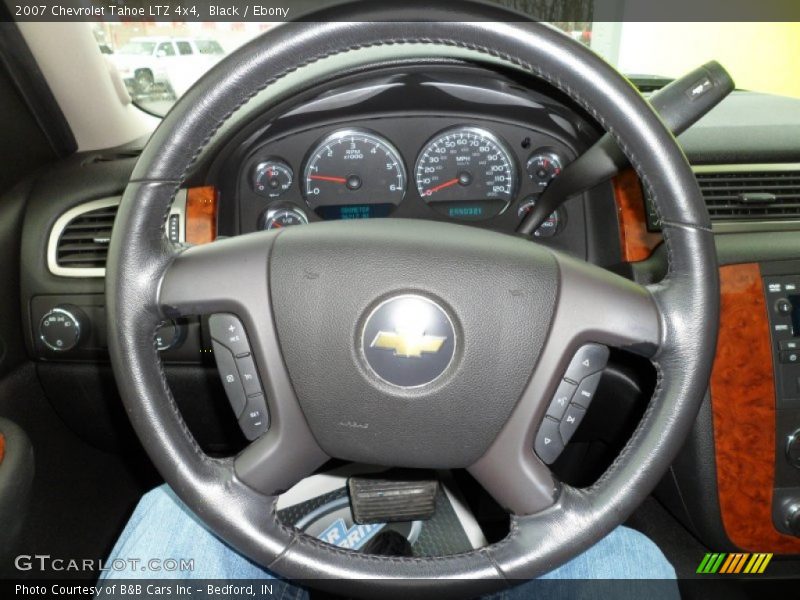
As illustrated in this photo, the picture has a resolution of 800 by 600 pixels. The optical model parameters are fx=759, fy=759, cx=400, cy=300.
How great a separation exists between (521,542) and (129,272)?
0.55 metres

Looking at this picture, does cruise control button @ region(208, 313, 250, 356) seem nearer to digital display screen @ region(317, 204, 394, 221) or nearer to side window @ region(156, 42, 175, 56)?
digital display screen @ region(317, 204, 394, 221)

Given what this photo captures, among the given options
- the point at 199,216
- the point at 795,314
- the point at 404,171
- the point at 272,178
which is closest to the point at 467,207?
the point at 404,171

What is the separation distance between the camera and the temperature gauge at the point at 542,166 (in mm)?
1575

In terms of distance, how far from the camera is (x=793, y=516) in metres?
1.40

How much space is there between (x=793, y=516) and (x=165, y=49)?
1542 mm

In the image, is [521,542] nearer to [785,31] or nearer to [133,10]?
[133,10]

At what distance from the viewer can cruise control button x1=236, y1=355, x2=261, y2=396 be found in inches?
36.6

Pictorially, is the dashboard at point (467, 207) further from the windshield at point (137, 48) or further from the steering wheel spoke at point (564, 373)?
the steering wheel spoke at point (564, 373)

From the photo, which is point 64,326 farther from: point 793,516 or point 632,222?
point 793,516

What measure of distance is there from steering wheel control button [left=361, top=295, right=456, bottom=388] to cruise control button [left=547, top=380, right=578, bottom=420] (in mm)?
141

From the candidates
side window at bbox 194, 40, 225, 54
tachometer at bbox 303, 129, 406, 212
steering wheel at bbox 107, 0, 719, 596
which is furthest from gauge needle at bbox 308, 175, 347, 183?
steering wheel at bbox 107, 0, 719, 596

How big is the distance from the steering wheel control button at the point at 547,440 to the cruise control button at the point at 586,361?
0.20 feet

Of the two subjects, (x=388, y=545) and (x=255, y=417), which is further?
(x=388, y=545)

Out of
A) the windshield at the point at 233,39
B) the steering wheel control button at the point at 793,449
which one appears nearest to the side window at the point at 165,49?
the windshield at the point at 233,39
